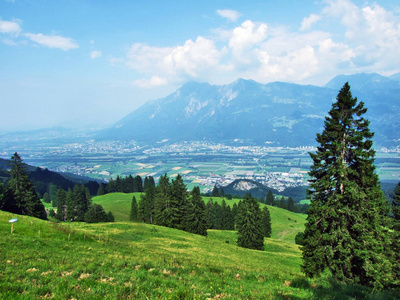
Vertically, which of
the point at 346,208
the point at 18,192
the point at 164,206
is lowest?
the point at 164,206

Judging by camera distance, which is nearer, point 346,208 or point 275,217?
point 346,208

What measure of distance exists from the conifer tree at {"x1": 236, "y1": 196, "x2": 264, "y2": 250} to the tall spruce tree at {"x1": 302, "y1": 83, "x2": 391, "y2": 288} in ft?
96.5

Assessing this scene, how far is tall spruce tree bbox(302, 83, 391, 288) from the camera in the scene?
1822cm

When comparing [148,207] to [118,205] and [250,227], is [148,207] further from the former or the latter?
[250,227]

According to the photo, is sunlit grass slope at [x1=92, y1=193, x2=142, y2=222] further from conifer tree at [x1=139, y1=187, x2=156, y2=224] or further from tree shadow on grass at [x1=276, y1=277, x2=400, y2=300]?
tree shadow on grass at [x1=276, y1=277, x2=400, y2=300]

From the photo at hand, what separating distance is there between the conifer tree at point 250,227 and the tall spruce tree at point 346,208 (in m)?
29.4

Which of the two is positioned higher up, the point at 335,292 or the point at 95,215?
the point at 335,292

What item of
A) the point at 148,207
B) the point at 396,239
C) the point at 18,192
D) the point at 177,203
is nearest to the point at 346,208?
the point at 396,239

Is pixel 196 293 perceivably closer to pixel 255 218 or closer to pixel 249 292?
pixel 249 292

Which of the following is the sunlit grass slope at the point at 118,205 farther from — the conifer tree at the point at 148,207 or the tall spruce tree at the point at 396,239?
the tall spruce tree at the point at 396,239

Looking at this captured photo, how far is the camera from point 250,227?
50.7 metres

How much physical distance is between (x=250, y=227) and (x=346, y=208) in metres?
34.3

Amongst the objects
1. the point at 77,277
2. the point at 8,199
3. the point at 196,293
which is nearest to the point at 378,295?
the point at 196,293

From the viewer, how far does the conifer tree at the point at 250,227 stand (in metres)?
50.0
